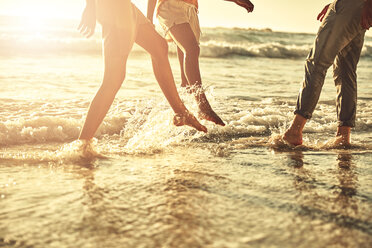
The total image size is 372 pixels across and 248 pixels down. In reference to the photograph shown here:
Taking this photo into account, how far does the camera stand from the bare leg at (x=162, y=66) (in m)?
3.46

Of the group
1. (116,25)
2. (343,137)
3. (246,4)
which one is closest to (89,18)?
(116,25)

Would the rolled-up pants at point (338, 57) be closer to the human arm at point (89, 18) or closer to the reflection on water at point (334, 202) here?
the reflection on water at point (334, 202)

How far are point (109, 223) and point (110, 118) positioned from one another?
3.03m

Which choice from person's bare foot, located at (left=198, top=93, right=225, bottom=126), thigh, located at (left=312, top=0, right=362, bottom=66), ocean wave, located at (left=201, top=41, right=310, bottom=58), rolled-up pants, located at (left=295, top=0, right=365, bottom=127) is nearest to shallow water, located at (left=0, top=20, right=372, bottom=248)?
person's bare foot, located at (left=198, top=93, right=225, bottom=126)

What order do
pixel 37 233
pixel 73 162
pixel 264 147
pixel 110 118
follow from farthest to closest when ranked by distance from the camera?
pixel 110 118, pixel 264 147, pixel 73 162, pixel 37 233

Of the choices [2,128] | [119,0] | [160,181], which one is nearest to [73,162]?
[160,181]

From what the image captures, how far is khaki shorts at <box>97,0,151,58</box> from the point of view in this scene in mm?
3021

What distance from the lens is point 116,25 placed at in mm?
3039

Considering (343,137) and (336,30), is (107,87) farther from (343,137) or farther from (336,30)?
(343,137)

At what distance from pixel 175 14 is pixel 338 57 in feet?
4.73

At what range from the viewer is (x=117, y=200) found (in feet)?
6.96

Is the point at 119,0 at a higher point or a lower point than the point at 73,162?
higher

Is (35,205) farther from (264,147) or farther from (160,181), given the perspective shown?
(264,147)

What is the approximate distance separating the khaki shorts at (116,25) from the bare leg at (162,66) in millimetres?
329
